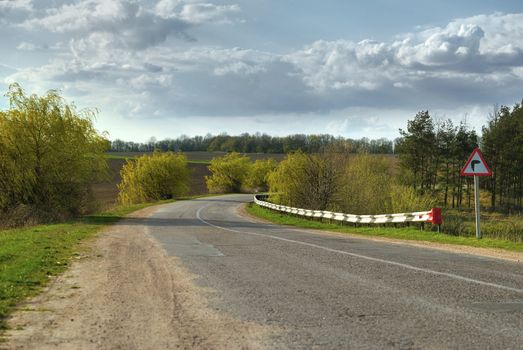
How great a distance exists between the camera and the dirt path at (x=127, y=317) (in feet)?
Result: 17.0

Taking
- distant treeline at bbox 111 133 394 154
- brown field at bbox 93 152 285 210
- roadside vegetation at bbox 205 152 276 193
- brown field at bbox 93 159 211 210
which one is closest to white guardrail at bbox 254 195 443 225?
brown field at bbox 93 152 285 210

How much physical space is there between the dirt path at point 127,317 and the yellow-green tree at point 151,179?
52.7 meters

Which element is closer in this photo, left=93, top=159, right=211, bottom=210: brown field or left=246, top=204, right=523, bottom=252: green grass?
left=246, top=204, right=523, bottom=252: green grass

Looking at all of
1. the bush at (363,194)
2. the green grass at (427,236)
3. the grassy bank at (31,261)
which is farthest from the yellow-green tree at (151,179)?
the grassy bank at (31,261)

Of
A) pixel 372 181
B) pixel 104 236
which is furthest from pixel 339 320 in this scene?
pixel 372 181

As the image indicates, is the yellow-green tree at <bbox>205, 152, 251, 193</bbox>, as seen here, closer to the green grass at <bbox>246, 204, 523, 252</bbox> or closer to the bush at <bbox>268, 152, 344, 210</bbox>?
the bush at <bbox>268, 152, 344, 210</bbox>

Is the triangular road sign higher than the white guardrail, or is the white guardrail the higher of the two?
the triangular road sign

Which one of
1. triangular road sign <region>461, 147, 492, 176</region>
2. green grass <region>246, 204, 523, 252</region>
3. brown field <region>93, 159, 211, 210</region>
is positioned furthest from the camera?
brown field <region>93, 159, 211, 210</region>

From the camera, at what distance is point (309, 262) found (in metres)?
10.7

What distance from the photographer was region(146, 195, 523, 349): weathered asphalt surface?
521cm

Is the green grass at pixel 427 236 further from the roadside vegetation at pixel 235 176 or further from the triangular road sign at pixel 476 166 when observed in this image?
the roadside vegetation at pixel 235 176

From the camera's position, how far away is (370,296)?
713 cm

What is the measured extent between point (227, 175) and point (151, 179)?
2397 centimetres

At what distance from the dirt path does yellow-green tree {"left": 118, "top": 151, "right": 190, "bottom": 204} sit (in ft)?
173
